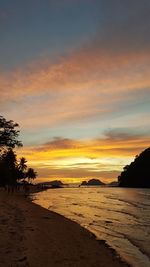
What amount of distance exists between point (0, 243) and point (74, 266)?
12.6 ft

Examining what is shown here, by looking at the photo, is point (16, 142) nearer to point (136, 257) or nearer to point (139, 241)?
point (139, 241)

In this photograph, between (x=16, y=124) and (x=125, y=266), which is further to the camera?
(x=16, y=124)

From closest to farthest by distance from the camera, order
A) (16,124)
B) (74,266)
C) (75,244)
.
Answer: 1. (74,266)
2. (75,244)
3. (16,124)

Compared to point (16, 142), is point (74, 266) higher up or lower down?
lower down

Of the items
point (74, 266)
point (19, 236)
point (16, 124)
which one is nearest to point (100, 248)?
point (19, 236)

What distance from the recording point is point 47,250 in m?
15.5

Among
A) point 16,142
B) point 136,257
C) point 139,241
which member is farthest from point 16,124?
point 136,257

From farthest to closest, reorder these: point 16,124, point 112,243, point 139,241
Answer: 1. point 16,124
2. point 139,241
3. point 112,243

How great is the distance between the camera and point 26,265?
11984mm

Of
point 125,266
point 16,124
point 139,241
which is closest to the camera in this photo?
point 125,266

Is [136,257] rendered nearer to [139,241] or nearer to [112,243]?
[112,243]

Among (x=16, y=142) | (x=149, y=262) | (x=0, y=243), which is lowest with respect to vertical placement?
(x=149, y=262)

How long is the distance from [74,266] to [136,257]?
5.24 metres

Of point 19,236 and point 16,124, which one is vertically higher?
point 16,124
